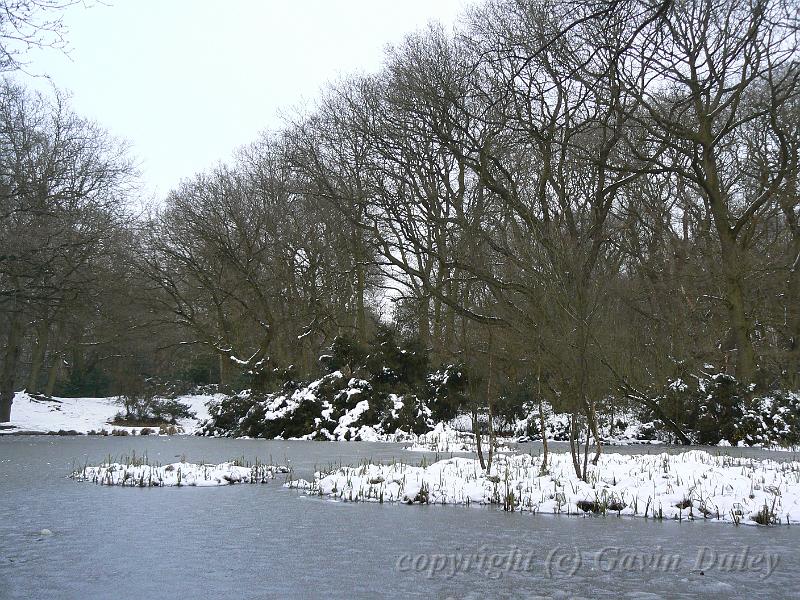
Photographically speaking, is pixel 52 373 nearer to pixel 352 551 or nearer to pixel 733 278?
pixel 733 278

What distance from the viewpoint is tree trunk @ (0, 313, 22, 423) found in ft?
90.9

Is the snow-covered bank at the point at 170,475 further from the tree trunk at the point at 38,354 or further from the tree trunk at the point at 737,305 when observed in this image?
the tree trunk at the point at 38,354

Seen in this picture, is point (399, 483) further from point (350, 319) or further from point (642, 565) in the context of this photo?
point (350, 319)

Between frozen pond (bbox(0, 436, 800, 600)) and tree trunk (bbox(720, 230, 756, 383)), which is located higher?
tree trunk (bbox(720, 230, 756, 383))

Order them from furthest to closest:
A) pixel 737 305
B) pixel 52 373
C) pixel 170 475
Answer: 1. pixel 52 373
2. pixel 737 305
3. pixel 170 475

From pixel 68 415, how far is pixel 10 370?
4598mm

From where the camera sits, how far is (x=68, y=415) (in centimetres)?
3175

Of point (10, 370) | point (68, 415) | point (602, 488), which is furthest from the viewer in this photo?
point (68, 415)

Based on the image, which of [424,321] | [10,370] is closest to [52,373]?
[10,370]

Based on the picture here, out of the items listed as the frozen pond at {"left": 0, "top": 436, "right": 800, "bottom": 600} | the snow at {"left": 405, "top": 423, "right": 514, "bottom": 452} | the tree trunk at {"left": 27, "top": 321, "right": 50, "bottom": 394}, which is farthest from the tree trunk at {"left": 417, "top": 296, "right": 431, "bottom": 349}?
the frozen pond at {"left": 0, "top": 436, "right": 800, "bottom": 600}

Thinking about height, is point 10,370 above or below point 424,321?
below

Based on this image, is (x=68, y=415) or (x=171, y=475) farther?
(x=68, y=415)

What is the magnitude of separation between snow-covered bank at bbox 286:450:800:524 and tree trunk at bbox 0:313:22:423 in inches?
787

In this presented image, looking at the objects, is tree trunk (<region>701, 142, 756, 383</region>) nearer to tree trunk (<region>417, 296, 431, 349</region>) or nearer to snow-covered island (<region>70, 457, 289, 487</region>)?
tree trunk (<region>417, 296, 431, 349</region>)
